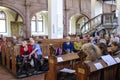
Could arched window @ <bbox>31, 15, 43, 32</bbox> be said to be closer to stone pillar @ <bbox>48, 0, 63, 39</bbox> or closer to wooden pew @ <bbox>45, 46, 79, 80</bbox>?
stone pillar @ <bbox>48, 0, 63, 39</bbox>

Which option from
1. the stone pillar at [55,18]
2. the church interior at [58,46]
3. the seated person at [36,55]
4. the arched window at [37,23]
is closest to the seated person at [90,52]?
the church interior at [58,46]

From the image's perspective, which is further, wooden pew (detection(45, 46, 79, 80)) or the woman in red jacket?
the woman in red jacket

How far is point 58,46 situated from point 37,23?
10701 mm

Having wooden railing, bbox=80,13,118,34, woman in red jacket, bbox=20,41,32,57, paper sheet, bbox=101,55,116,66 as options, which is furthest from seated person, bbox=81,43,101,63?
wooden railing, bbox=80,13,118,34

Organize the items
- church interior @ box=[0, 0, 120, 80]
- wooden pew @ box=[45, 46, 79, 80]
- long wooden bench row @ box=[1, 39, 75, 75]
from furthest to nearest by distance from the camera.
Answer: long wooden bench row @ box=[1, 39, 75, 75] → wooden pew @ box=[45, 46, 79, 80] → church interior @ box=[0, 0, 120, 80]

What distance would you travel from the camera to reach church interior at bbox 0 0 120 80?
3495mm

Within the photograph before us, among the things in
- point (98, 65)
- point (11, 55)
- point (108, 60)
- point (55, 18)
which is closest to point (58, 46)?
point (11, 55)

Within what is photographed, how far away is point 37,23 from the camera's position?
1880 cm

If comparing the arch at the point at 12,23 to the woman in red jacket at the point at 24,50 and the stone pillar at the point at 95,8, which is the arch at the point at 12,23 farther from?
the woman in red jacket at the point at 24,50

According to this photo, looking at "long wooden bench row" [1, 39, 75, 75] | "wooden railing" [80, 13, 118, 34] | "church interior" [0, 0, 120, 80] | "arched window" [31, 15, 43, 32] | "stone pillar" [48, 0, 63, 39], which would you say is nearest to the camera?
"church interior" [0, 0, 120, 80]

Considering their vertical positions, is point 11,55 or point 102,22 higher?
point 102,22

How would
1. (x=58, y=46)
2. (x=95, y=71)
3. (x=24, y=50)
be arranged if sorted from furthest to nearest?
(x=58, y=46), (x=24, y=50), (x=95, y=71)

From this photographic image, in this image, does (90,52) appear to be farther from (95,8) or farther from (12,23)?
(95,8)

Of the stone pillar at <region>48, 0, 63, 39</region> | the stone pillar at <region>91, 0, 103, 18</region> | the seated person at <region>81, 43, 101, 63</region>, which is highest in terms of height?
the stone pillar at <region>91, 0, 103, 18</region>
